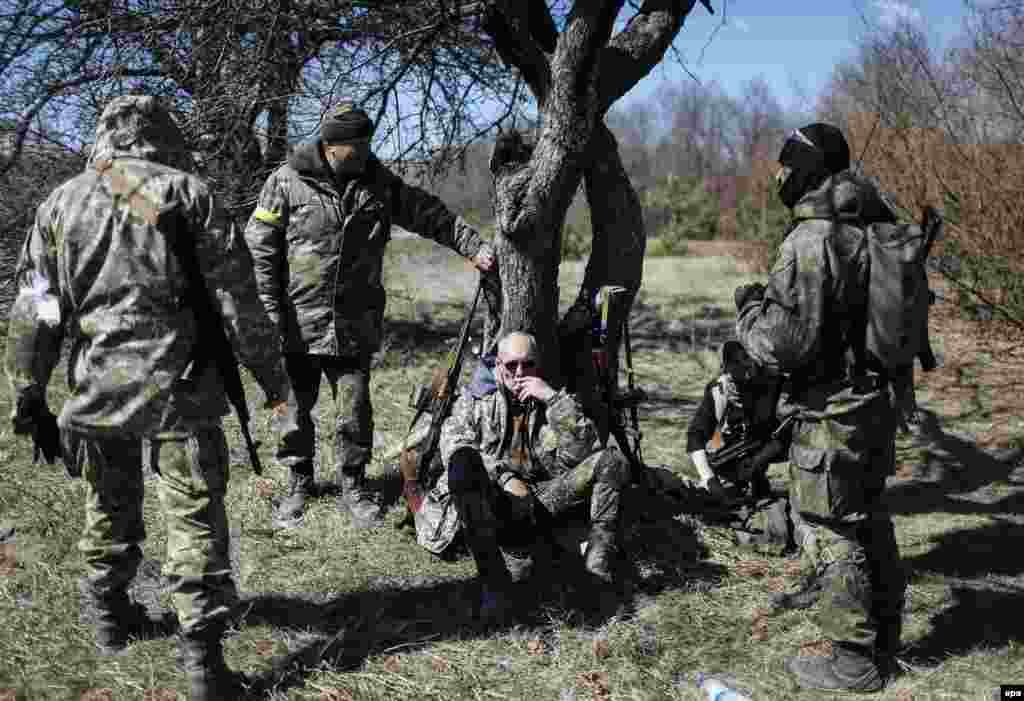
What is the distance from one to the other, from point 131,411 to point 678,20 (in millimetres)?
3190

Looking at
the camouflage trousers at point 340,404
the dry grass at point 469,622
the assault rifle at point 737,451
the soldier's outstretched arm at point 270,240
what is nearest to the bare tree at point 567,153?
the camouflage trousers at point 340,404

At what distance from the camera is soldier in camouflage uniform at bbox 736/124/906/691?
2963 mm

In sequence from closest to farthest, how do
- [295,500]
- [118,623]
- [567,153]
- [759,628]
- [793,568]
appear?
[118,623] < [759,628] < [567,153] < [793,568] < [295,500]

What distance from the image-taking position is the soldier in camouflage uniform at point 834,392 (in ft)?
9.72

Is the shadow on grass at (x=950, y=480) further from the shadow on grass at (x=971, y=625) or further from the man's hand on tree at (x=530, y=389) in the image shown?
the man's hand on tree at (x=530, y=389)

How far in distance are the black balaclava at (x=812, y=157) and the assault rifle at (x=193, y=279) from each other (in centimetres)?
201

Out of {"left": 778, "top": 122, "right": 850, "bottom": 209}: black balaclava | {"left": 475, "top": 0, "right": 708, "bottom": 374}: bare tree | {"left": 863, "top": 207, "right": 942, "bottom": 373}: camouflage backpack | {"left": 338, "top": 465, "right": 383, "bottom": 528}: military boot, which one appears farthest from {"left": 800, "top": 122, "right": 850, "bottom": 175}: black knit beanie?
{"left": 338, "top": 465, "right": 383, "bottom": 528}: military boot

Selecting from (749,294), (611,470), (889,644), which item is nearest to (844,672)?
(889,644)

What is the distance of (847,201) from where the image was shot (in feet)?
9.75

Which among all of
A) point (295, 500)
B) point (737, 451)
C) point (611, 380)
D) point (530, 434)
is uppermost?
point (611, 380)

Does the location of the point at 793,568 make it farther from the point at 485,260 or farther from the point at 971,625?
the point at 485,260

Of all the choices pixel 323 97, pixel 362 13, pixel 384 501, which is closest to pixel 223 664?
pixel 384 501

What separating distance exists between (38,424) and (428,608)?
166 centimetres

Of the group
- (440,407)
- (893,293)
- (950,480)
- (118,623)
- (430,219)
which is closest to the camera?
(893,293)
